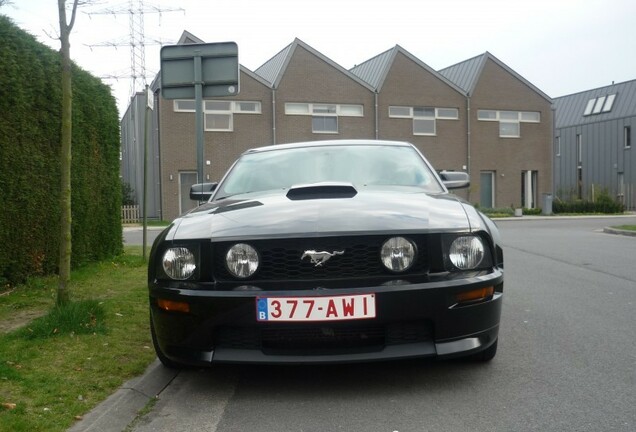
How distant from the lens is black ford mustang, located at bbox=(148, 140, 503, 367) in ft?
11.1

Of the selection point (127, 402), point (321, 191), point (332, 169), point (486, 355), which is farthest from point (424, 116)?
point (127, 402)

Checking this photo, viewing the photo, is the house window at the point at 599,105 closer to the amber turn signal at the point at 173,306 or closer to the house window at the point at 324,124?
the house window at the point at 324,124

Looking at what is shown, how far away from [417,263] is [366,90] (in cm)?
3088

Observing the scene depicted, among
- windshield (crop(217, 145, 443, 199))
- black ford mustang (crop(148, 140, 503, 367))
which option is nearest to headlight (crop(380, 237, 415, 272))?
black ford mustang (crop(148, 140, 503, 367))

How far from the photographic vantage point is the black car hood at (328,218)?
3521 mm

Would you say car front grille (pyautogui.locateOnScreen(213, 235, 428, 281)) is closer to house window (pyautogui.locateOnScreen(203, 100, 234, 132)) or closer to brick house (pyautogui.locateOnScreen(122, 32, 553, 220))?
brick house (pyautogui.locateOnScreen(122, 32, 553, 220))

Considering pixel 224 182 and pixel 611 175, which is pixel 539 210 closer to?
pixel 611 175

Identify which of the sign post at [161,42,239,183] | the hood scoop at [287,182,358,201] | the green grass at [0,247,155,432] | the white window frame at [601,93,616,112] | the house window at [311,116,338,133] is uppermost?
the white window frame at [601,93,616,112]

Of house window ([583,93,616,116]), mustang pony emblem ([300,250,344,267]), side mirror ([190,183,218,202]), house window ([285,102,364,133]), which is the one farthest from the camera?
house window ([583,93,616,116])

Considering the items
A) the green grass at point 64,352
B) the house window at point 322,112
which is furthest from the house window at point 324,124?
the green grass at point 64,352

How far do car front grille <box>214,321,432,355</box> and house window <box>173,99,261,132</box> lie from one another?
2789 centimetres

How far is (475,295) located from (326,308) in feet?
2.66

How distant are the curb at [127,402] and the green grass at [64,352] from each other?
61 mm

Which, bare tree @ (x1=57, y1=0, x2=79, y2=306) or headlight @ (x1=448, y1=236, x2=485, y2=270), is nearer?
headlight @ (x1=448, y1=236, x2=485, y2=270)
